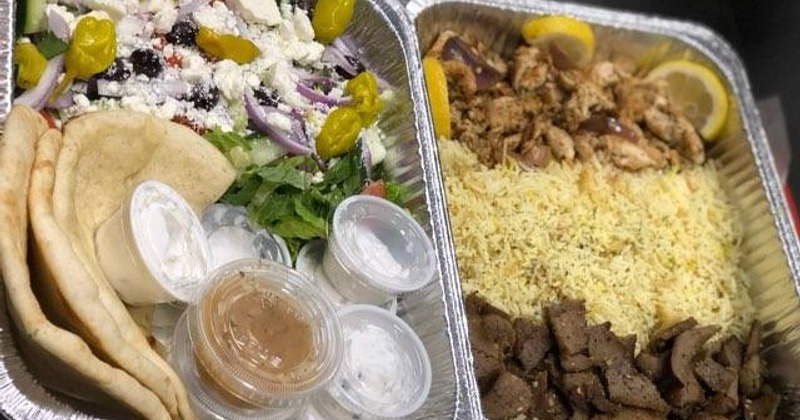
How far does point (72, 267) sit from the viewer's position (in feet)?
6.56

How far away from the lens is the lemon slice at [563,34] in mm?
3939

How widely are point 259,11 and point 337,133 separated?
1.56 feet

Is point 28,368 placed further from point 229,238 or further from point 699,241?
point 699,241

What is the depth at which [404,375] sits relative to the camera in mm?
2646

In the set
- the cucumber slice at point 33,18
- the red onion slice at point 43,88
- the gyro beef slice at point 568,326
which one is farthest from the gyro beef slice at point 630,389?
the cucumber slice at point 33,18

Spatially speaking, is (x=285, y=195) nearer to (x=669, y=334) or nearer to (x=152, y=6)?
(x=152, y=6)

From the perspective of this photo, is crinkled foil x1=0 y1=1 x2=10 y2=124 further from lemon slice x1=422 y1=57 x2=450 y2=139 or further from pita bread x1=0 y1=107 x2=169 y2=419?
lemon slice x1=422 y1=57 x2=450 y2=139

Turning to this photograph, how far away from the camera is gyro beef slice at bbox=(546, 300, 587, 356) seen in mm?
3133

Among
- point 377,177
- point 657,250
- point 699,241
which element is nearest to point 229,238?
point 377,177

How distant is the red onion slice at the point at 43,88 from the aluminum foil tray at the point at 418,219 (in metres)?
0.06

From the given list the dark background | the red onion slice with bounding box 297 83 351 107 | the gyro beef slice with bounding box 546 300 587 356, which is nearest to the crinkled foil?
the red onion slice with bounding box 297 83 351 107

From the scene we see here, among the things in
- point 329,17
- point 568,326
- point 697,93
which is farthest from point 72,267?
point 697,93

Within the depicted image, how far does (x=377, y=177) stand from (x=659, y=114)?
155 cm

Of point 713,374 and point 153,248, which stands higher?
point 153,248
